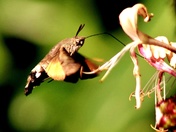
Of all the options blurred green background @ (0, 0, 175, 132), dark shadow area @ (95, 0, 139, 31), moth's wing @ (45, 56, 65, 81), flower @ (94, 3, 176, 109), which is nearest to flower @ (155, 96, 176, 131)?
flower @ (94, 3, 176, 109)

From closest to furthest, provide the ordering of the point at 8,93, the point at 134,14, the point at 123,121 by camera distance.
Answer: the point at 134,14, the point at 123,121, the point at 8,93

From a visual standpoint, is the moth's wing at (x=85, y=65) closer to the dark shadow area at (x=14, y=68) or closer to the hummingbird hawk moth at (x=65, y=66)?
the hummingbird hawk moth at (x=65, y=66)

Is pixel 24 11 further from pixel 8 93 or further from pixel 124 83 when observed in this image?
pixel 124 83

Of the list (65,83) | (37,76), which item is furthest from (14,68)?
(37,76)

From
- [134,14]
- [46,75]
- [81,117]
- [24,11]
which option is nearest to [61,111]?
[81,117]

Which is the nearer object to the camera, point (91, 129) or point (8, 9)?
point (91, 129)

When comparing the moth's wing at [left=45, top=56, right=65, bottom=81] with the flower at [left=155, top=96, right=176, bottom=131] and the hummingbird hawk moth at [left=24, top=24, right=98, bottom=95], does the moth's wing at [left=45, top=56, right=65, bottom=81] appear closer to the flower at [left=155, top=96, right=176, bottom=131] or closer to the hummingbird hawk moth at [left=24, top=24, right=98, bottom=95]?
the hummingbird hawk moth at [left=24, top=24, right=98, bottom=95]

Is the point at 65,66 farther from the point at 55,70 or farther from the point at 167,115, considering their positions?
the point at 167,115
